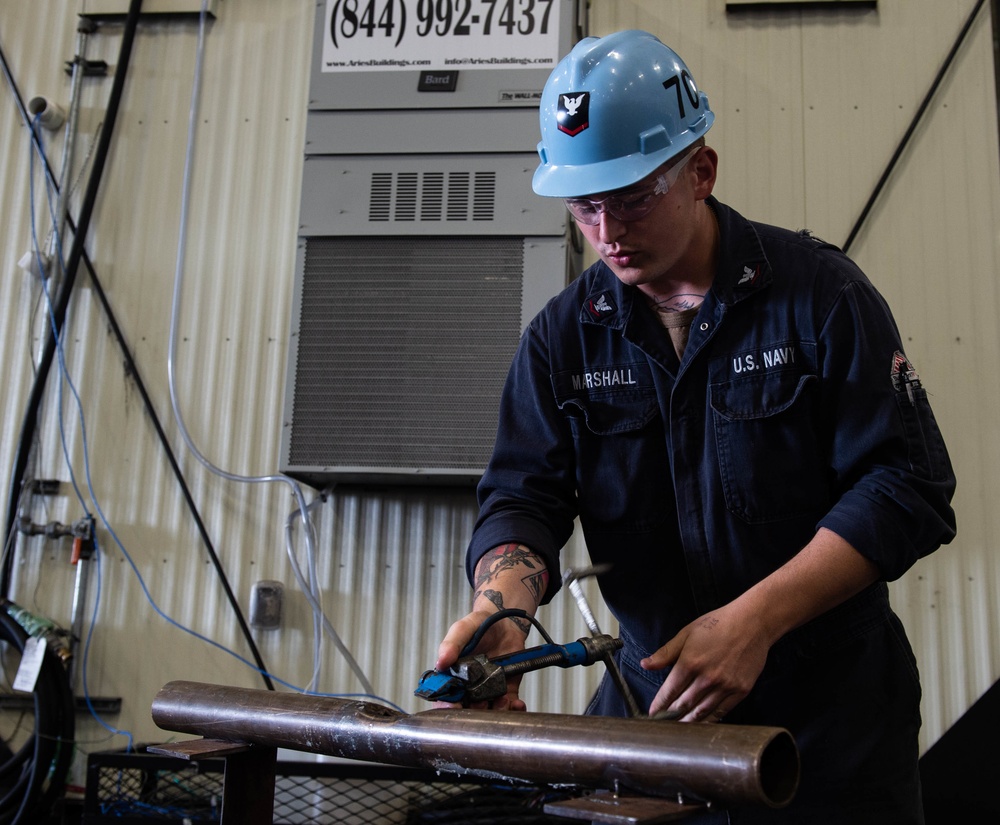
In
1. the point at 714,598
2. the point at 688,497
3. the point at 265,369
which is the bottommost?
the point at 714,598

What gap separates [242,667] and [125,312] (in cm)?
117

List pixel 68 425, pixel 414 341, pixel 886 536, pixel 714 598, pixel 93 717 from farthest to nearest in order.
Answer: pixel 68 425 < pixel 93 717 < pixel 414 341 < pixel 714 598 < pixel 886 536

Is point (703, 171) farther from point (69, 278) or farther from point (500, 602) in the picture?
point (69, 278)

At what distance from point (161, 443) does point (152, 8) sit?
4.80ft

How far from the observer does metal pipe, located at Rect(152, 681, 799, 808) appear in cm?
78

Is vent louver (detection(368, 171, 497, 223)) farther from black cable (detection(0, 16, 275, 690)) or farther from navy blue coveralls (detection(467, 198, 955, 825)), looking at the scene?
Answer: navy blue coveralls (detection(467, 198, 955, 825))

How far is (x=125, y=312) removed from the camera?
2.99m

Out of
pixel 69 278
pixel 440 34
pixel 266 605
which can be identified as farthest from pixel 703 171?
pixel 69 278

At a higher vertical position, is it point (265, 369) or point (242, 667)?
point (265, 369)

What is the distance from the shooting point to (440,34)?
8.75ft

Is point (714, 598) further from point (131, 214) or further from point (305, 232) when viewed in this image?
point (131, 214)

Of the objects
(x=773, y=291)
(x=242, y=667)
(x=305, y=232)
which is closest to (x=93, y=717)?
(x=242, y=667)

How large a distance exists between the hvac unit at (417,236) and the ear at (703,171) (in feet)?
3.61

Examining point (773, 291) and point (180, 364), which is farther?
point (180, 364)
